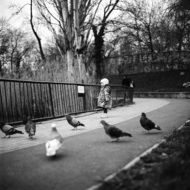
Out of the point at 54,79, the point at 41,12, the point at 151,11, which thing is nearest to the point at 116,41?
the point at 151,11

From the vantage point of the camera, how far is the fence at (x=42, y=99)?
35.7 ft

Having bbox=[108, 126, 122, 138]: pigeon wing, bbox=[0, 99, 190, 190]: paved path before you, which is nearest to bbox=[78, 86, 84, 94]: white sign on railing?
bbox=[0, 99, 190, 190]: paved path

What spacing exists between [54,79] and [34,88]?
400 cm

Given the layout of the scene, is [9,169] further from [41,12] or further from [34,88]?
[41,12]

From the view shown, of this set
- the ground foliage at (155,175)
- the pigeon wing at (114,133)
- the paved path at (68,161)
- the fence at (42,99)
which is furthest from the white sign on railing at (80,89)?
the ground foliage at (155,175)

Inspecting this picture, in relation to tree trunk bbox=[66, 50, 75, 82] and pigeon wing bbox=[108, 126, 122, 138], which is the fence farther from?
pigeon wing bbox=[108, 126, 122, 138]

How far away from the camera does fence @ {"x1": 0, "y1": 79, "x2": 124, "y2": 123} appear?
35.7 feet

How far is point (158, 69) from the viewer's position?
31891 mm

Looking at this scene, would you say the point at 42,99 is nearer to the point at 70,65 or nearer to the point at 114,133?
the point at 114,133

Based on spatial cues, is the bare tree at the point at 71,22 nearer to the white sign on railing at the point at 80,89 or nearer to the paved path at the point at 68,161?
the white sign on railing at the point at 80,89

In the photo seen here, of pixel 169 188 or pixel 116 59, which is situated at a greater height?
pixel 116 59

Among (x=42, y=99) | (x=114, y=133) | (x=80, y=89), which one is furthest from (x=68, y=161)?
(x=80, y=89)

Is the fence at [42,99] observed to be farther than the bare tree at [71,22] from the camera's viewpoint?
No

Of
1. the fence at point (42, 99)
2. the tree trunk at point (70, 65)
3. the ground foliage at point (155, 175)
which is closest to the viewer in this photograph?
the ground foliage at point (155, 175)
